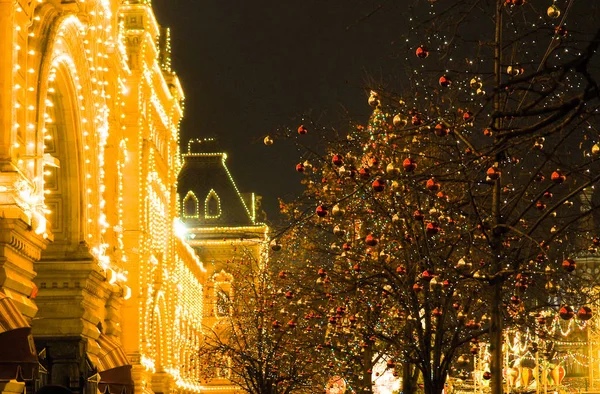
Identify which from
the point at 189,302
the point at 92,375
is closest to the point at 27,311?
the point at 92,375

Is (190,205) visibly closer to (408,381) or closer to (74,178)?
(408,381)

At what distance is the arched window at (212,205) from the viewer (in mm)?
88875

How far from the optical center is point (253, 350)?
43562 mm

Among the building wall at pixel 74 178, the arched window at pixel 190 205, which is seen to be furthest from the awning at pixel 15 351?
the arched window at pixel 190 205

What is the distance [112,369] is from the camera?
23.9m

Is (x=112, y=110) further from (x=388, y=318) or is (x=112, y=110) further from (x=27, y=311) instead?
(x=27, y=311)

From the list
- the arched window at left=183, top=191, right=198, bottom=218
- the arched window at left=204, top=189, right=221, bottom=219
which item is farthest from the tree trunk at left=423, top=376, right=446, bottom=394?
the arched window at left=183, top=191, right=198, bottom=218

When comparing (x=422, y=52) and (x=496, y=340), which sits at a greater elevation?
(x=422, y=52)

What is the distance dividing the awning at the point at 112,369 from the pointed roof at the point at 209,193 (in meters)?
61.1

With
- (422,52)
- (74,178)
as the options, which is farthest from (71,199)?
(422,52)

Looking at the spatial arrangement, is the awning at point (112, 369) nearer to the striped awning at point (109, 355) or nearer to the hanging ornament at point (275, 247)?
the striped awning at point (109, 355)

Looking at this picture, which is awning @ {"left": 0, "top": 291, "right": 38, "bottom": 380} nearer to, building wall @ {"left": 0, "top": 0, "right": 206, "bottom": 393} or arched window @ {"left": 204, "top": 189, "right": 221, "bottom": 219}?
building wall @ {"left": 0, "top": 0, "right": 206, "bottom": 393}

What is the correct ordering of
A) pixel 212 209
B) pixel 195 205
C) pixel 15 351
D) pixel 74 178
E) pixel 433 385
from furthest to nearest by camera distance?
pixel 195 205 < pixel 212 209 < pixel 74 178 < pixel 433 385 < pixel 15 351

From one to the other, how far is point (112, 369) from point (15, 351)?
849 centimetres
